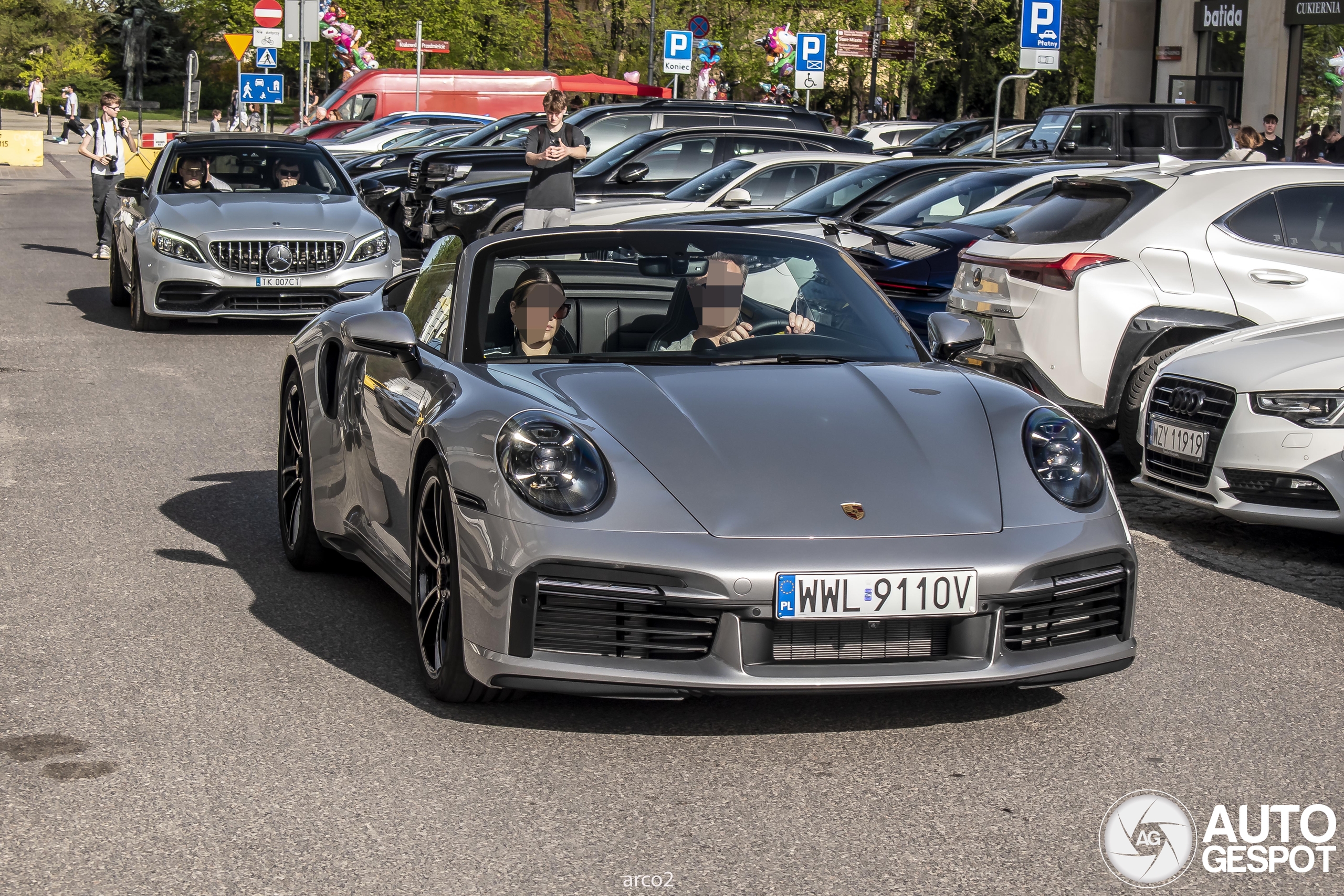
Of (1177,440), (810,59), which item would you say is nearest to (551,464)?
(1177,440)

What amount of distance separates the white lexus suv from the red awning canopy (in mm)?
42368

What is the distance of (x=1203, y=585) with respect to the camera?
661cm

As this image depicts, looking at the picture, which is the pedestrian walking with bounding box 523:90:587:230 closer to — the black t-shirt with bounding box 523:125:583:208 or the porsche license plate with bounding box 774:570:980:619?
the black t-shirt with bounding box 523:125:583:208

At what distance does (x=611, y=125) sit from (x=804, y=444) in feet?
55.2

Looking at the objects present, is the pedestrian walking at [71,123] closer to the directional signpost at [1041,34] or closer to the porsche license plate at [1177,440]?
the directional signpost at [1041,34]

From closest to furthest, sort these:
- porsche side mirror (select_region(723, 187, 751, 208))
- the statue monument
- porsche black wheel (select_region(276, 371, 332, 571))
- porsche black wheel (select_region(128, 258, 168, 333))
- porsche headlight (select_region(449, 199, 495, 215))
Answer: porsche black wheel (select_region(276, 371, 332, 571))
porsche side mirror (select_region(723, 187, 751, 208))
porsche black wheel (select_region(128, 258, 168, 333))
porsche headlight (select_region(449, 199, 495, 215))
the statue monument

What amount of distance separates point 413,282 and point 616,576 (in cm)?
246

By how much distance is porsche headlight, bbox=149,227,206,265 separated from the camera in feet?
45.8

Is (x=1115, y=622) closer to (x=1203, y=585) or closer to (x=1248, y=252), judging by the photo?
(x=1203, y=585)

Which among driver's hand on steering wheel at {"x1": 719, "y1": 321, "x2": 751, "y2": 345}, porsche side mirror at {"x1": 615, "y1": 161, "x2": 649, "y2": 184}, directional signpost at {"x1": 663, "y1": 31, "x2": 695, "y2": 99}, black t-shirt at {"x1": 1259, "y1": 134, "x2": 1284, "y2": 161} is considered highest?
directional signpost at {"x1": 663, "y1": 31, "x2": 695, "y2": 99}

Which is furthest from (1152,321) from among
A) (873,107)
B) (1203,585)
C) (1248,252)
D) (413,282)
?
(873,107)

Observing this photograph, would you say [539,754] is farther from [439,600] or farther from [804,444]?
[804,444]

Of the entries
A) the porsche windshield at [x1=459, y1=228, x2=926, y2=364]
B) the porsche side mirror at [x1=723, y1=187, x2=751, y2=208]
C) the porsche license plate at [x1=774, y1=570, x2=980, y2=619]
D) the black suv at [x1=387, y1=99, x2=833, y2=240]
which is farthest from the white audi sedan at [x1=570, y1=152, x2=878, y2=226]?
the porsche license plate at [x1=774, y1=570, x2=980, y2=619]

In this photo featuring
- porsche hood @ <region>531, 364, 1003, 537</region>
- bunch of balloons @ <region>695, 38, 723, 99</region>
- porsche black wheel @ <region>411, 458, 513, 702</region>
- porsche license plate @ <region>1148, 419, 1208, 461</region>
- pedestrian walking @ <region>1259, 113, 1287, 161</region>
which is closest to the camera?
porsche hood @ <region>531, 364, 1003, 537</region>
